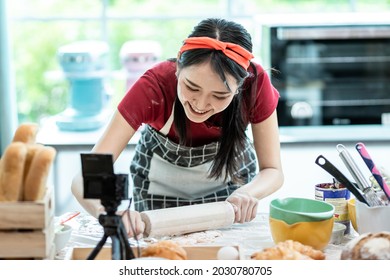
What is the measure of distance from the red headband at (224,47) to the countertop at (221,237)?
0.36 meters

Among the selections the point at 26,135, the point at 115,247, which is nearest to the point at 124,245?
the point at 115,247

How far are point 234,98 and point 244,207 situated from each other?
33 centimetres

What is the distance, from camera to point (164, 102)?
176 centimetres

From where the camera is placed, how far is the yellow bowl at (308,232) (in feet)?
4.43

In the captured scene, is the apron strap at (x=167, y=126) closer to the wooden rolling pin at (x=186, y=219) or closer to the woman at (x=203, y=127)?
the woman at (x=203, y=127)

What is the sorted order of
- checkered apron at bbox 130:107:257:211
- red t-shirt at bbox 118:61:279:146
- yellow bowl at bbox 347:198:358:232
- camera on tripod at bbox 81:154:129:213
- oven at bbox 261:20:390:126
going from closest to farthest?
camera on tripod at bbox 81:154:129:213 → yellow bowl at bbox 347:198:358:232 → red t-shirt at bbox 118:61:279:146 → checkered apron at bbox 130:107:257:211 → oven at bbox 261:20:390:126

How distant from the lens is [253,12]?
3535mm

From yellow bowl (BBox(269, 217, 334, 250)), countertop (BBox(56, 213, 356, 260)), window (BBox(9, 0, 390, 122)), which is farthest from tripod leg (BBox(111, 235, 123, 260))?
window (BBox(9, 0, 390, 122))

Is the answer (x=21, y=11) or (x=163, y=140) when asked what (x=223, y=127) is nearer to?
(x=163, y=140)

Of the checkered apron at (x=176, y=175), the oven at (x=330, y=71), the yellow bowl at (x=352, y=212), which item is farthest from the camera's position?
the oven at (x=330, y=71)

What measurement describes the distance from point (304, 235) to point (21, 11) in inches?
103

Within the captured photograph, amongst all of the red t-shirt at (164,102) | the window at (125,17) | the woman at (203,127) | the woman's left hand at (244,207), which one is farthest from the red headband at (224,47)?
the window at (125,17)

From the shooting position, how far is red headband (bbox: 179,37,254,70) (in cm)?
154

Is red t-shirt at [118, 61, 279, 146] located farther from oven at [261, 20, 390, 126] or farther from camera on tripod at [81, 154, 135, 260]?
oven at [261, 20, 390, 126]
